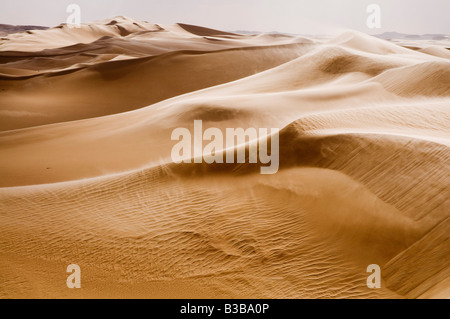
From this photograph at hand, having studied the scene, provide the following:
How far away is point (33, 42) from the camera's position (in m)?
34.7

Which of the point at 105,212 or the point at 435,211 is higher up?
the point at 105,212

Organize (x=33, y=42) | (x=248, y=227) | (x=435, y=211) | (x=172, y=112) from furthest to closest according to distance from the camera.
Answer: (x=33, y=42) < (x=172, y=112) < (x=248, y=227) < (x=435, y=211)

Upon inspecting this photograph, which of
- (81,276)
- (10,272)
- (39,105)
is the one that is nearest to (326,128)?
(81,276)

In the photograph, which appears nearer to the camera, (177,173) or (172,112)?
(177,173)

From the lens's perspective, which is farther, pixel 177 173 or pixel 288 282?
pixel 177 173

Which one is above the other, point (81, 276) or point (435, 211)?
point (435, 211)

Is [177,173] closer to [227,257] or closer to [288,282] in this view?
[227,257]

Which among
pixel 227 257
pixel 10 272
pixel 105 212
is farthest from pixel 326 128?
pixel 10 272

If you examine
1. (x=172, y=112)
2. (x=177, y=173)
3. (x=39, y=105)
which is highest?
(x=39, y=105)

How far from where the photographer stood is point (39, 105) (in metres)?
14.1

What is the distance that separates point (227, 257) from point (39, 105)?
12493 millimetres
